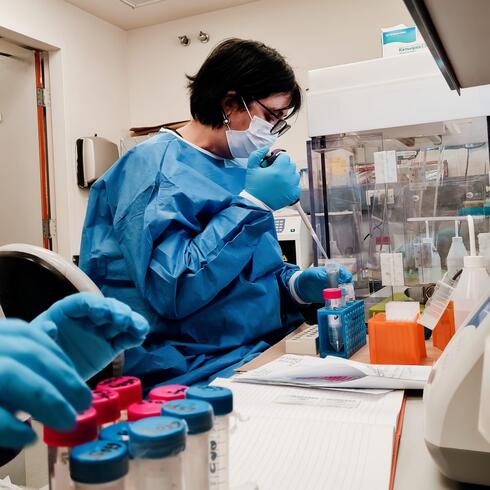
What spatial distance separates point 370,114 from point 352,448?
1.30m

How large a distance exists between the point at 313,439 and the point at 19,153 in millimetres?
3091

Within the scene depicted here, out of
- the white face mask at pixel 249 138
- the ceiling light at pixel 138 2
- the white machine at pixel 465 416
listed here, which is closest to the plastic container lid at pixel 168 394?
the white machine at pixel 465 416

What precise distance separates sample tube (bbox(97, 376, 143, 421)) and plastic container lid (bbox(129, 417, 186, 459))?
8 centimetres

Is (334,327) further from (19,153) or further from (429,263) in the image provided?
(19,153)

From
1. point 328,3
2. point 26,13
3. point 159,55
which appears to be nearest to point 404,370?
point 328,3

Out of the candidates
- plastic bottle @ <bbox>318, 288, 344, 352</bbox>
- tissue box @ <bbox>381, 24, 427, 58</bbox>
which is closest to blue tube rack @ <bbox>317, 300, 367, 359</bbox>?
plastic bottle @ <bbox>318, 288, 344, 352</bbox>

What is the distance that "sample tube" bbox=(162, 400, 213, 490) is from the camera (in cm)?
40

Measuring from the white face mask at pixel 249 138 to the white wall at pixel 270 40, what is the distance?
1420 millimetres

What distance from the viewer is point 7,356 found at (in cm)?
40

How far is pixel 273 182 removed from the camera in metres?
1.53

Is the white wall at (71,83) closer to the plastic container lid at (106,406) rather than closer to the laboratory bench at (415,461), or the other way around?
the laboratory bench at (415,461)

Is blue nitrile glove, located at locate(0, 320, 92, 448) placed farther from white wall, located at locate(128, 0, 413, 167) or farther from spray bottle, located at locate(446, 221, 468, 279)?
white wall, located at locate(128, 0, 413, 167)

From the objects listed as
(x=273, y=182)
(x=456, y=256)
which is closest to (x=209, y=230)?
(x=273, y=182)

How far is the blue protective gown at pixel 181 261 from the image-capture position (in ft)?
4.31
